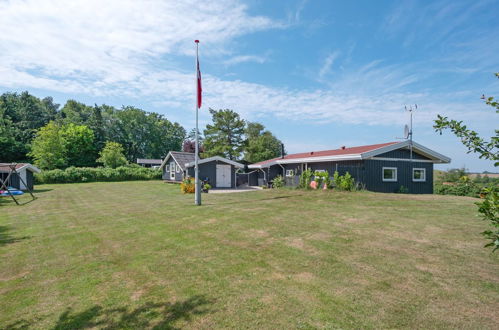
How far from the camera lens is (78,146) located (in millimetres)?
52188

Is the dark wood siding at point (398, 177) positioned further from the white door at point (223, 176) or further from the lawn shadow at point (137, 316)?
the lawn shadow at point (137, 316)

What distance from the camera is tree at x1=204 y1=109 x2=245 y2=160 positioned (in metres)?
45.5

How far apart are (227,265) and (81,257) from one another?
3.48m

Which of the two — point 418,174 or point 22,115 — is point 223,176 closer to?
point 418,174

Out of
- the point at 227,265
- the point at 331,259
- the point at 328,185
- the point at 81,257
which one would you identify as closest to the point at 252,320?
the point at 227,265

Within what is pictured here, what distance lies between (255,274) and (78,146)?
58579mm

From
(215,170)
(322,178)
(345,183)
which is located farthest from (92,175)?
(345,183)

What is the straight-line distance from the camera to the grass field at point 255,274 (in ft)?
11.5

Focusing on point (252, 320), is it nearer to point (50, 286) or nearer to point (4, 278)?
point (50, 286)

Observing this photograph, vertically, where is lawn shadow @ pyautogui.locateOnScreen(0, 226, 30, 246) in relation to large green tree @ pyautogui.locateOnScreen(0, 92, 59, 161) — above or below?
below

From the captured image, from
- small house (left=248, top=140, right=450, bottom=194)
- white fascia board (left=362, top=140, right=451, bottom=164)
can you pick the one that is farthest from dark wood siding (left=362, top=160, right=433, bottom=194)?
white fascia board (left=362, top=140, right=451, bottom=164)

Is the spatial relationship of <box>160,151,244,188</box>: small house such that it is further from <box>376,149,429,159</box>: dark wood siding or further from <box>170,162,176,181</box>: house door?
<box>376,149,429,159</box>: dark wood siding

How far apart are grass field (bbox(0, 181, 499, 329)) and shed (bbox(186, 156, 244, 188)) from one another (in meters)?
17.6

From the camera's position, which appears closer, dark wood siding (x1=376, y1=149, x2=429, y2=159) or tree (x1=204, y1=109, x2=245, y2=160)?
dark wood siding (x1=376, y1=149, x2=429, y2=159)
